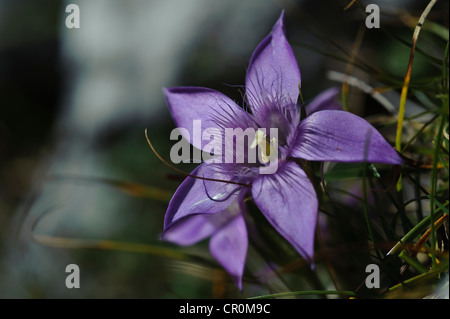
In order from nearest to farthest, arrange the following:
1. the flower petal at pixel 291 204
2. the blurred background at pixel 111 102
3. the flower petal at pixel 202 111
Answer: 1. the flower petal at pixel 291 204
2. the flower petal at pixel 202 111
3. the blurred background at pixel 111 102

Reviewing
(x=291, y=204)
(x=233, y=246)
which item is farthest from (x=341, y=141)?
(x=233, y=246)

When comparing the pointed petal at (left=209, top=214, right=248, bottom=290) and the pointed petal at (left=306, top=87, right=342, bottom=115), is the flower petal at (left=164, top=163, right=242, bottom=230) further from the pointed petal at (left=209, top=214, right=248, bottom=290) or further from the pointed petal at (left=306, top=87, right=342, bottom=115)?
the pointed petal at (left=306, top=87, right=342, bottom=115)

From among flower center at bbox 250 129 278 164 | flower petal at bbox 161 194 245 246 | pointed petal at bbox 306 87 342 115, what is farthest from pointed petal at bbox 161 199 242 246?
pointed petal at bbox 306 87 342 115

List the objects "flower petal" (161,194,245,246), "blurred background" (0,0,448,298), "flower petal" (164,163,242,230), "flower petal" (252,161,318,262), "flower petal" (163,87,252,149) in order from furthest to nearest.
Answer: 1. "blurred background" (0,0,448,298)
2. "flower petal" (161,194,245,246)
3. "flower petal" (163,87,252,149)
4. "flower petal" (164,163,242,230)
5. "flower petal" (252,161,318,262)

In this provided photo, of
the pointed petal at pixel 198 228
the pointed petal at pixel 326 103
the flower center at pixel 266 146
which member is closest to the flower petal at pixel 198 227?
the pointed petal at pixel 198 228

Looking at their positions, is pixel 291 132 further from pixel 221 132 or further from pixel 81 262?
pixel 81 262

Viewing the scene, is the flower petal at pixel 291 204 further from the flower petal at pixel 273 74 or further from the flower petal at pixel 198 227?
the flower petal at pixel 198 227

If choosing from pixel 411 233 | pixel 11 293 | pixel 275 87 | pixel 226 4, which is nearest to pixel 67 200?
pixel 11 293

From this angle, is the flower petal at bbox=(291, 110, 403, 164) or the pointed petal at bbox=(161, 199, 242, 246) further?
the pointed petal at bbox=(161, 199, 242, 246)

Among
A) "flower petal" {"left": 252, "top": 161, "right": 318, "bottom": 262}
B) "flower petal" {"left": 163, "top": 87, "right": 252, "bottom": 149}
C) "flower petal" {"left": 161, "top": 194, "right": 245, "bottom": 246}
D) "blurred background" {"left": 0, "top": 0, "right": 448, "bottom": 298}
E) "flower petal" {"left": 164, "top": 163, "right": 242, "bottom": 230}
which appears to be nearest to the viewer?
"flower petal" {"left": 252, "top": 161, "right": 318, "bottom": 262}
